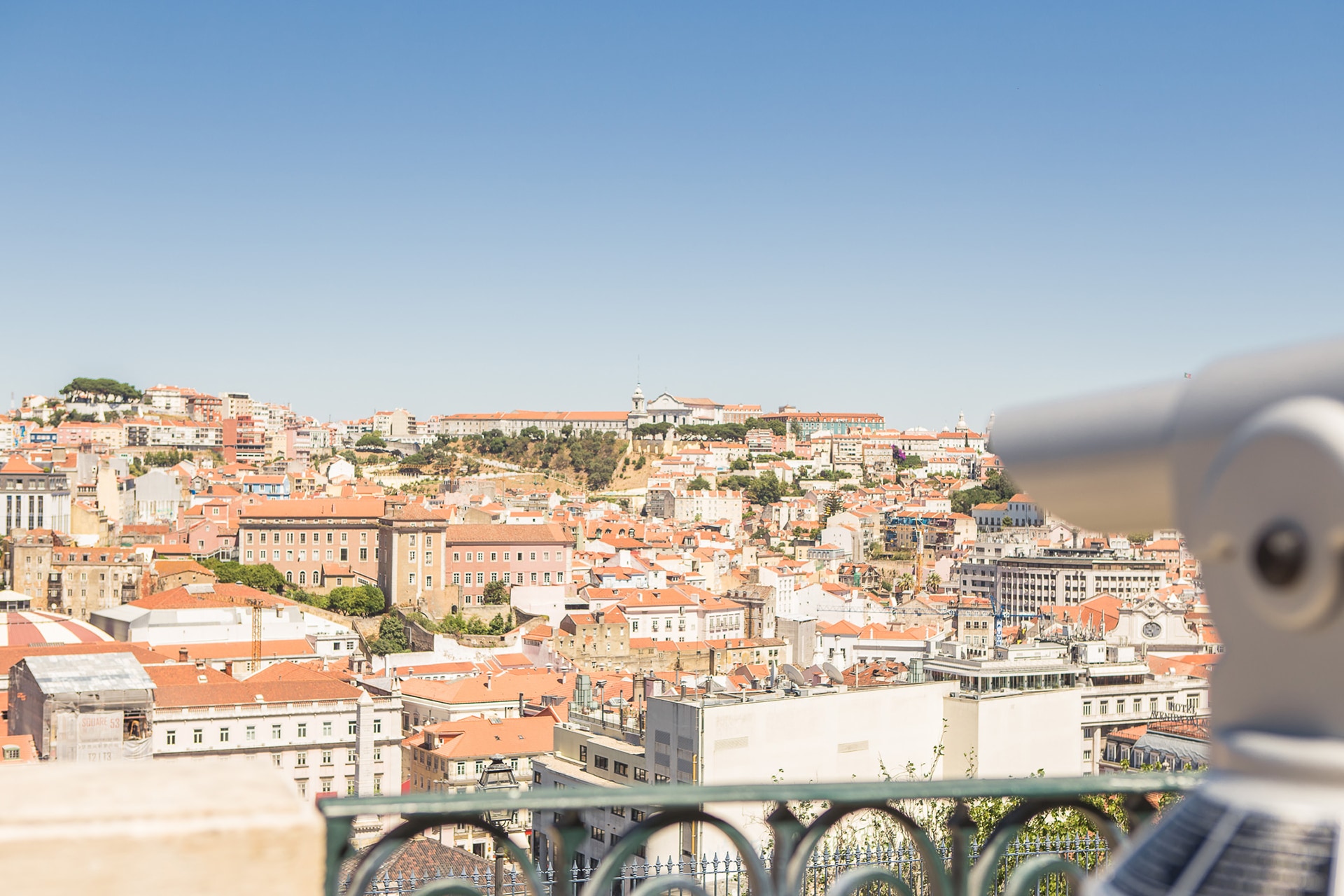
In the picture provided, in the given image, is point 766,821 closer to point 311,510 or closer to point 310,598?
point 310,598

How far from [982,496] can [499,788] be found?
80.9 m

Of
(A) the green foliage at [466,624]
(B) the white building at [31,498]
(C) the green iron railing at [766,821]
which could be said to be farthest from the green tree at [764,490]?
(C) the green iron railing at [766,821]

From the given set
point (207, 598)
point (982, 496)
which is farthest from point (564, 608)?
point (982, 496)

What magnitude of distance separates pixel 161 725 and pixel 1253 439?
26321mm

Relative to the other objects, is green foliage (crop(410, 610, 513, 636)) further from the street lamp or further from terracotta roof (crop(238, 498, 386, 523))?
the street lamp

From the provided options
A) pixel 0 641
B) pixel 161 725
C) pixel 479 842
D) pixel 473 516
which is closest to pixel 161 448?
pixel 473 516

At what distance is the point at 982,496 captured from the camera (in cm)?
8031

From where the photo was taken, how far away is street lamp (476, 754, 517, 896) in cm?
150

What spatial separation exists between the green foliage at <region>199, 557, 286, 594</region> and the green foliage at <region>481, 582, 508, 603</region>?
697cm

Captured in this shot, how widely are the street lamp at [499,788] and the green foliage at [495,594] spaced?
2121 cm

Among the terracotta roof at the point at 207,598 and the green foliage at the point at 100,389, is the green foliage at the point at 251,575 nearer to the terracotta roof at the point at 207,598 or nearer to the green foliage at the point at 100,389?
the terracotta roof at the point at 207,598

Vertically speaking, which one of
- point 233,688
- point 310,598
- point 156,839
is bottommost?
point 310,598

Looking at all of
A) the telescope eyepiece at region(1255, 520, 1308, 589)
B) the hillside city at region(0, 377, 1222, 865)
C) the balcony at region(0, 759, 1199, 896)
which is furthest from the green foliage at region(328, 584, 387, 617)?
the telescope eyepiece at region(1255, 520, 1308, 589)

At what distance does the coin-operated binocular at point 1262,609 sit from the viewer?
0.89m
